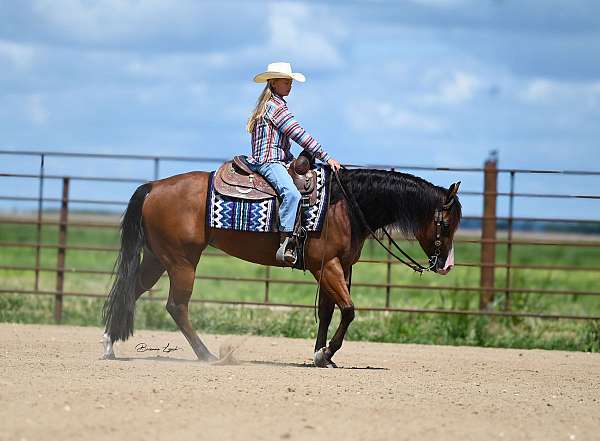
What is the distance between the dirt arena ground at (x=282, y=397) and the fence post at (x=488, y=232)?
2781 millimetres

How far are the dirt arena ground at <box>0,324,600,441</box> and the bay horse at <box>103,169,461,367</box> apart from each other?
441 millimetres

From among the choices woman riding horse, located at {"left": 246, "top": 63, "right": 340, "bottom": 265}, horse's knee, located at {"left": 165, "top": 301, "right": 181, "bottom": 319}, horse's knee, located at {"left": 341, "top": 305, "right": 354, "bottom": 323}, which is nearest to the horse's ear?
woman riding horse, located at {"left": 246, "top": 63, "right": 340, "bottom": 265}

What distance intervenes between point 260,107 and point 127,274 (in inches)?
73.2

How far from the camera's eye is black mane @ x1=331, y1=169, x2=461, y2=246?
9.16m

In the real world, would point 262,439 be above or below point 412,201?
below

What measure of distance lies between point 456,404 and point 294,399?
3.42 ft

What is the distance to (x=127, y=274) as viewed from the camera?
944cm

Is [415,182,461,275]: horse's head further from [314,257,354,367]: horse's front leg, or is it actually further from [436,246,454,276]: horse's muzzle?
[314,257,354,367]: horse's front leg

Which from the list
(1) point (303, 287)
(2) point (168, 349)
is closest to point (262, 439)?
(2) point (168, 349)

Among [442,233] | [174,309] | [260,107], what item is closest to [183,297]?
[174,309]

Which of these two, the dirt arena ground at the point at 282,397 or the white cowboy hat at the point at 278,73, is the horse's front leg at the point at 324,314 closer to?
the dirt arena ground at the point at 282,397

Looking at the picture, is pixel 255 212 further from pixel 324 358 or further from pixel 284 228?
pixel 324 358

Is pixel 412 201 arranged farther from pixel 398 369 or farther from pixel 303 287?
pixel 303 287

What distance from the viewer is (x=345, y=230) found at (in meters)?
9.12
